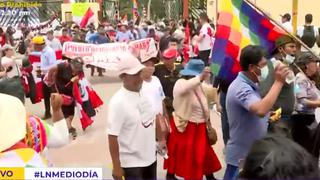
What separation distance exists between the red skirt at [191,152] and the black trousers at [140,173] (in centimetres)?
128

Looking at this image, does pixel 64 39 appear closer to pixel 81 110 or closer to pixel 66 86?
pixel 81 110

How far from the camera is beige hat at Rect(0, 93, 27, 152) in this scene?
2.61 metres

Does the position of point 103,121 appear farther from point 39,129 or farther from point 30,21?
point 30,21

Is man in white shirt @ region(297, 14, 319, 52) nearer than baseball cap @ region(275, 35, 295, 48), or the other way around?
baseball cap @ region(275, 35, 295, 48)

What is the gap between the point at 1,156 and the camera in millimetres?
2582

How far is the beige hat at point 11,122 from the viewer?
8.55ft

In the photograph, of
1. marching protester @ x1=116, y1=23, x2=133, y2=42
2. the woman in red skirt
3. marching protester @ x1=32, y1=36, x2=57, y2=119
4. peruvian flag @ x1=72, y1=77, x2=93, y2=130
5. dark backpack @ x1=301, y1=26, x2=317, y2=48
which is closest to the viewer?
the woman in red skirt

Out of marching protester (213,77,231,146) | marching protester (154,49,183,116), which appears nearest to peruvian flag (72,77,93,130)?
marching protester (154,49,183,116)

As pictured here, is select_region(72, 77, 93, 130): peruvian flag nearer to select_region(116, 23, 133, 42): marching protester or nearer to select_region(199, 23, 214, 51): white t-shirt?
select_region(199, 23, 214, 51): white t-shirt

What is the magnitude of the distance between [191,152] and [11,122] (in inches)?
136

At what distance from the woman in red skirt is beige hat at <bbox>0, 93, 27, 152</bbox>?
9.84 ft

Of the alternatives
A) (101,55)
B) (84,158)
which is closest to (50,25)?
(101,55)

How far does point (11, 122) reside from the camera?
104 inches

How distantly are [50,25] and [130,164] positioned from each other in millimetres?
23629
